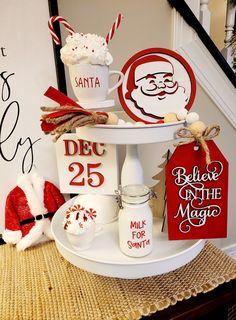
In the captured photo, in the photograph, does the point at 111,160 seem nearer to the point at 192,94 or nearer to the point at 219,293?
the point at 192,94

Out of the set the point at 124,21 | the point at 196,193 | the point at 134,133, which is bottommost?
the point at 196,193

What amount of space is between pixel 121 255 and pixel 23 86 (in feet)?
1.80

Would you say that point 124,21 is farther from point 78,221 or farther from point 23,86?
point 78,221

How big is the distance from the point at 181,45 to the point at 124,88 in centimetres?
39

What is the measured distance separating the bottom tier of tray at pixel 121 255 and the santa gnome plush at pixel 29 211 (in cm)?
12

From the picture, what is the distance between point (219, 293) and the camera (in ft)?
2.19

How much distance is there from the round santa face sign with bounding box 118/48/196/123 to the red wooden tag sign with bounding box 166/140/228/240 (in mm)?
154

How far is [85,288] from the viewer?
2.15ft

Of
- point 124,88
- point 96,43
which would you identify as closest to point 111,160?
point 124,88

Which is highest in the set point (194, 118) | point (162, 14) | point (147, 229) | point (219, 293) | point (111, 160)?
point (162, 14)

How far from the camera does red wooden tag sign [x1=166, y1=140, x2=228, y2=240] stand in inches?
22.3

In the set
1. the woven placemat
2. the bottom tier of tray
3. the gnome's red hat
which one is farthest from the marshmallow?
the woven placemat

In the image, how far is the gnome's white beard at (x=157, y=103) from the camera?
26.4 inches

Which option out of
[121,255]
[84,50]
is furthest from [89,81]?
[121,255]
